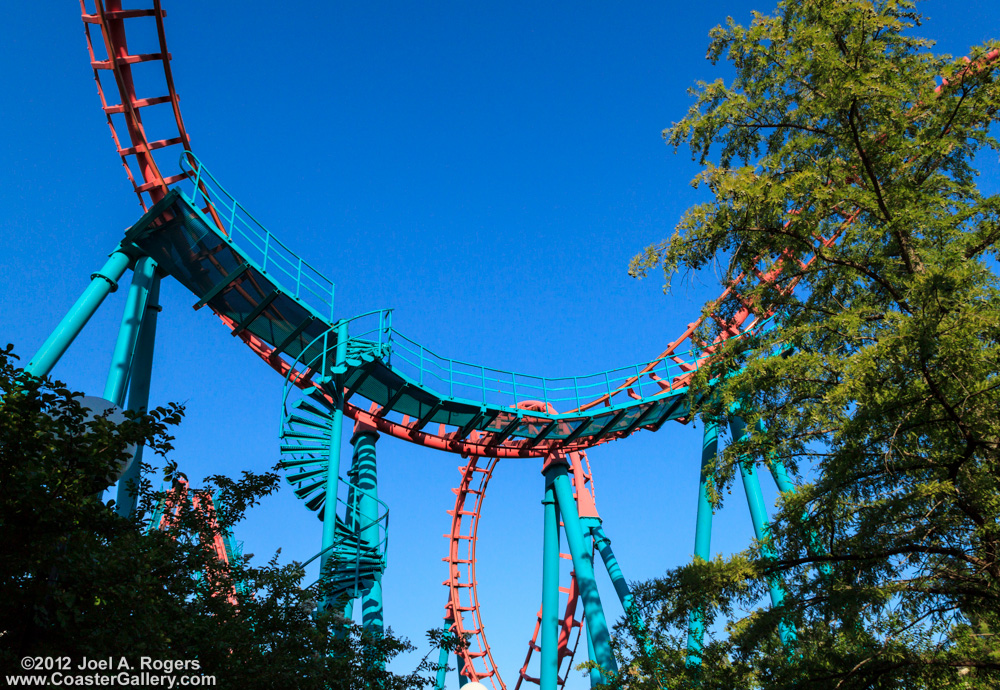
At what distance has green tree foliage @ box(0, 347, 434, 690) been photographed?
16.4ft

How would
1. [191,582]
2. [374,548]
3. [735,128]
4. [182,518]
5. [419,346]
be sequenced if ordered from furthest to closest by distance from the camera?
[419,346], [374,548], [735,128], [182,518], [191,582]

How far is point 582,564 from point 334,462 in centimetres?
666

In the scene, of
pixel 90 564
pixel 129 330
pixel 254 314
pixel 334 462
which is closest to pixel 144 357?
pixel 129 330

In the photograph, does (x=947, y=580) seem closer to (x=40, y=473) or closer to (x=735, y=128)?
(x=735, y=128)

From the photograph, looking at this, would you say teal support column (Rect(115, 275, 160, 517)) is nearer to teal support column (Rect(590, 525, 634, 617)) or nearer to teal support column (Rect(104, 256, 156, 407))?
teal support column (Rect(104, 256, 156, 407))

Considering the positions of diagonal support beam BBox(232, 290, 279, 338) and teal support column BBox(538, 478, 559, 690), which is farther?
teal support column BBox(538, 478, 559, 690)

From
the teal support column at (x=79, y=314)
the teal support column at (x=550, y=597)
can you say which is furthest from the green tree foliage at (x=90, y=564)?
the teal support column at (x=550, y=597)

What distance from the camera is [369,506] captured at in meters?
15.1

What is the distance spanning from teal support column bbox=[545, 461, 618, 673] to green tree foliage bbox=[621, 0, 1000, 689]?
7.80m

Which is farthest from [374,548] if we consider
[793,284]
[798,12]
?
[798,12]

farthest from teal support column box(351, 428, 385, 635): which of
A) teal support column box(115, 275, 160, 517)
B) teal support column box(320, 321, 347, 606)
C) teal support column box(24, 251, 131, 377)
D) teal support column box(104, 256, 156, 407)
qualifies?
teal support column box(24, 251, 131, 377)

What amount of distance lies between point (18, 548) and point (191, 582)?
2000 mm

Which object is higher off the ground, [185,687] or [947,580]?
[947,580]

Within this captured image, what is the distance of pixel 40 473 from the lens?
16.5 ft
